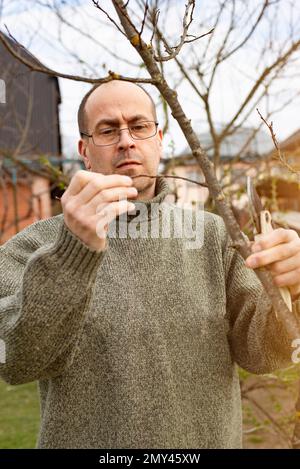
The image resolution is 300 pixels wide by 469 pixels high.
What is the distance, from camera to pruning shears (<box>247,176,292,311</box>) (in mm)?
A: 1258

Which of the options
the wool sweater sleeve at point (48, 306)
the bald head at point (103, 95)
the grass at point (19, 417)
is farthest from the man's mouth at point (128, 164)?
the grass at point (19, 417)

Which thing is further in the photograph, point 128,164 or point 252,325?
point 128,164

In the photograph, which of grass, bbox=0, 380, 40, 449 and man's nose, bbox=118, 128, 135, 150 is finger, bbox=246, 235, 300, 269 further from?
grass, bbox=0, 380, 40, 449

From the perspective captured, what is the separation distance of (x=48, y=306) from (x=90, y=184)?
0.36 m

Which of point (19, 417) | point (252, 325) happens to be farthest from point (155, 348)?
point (19, 417)

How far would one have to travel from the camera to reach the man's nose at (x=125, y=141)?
73.8 inches

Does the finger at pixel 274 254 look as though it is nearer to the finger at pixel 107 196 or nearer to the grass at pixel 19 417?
the finger at pixel 107 196

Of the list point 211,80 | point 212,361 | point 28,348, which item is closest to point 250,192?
point 28,348

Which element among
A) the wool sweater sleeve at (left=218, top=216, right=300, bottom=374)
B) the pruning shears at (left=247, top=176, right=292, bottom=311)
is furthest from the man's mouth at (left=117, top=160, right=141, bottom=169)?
the pruning shears at (left=247, top=176, right=292, bottom=311)

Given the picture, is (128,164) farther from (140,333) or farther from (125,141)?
(140,333)

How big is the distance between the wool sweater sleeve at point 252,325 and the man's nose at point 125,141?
0.49 metres

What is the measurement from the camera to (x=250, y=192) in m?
1.25

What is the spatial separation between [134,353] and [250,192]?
2.63ft

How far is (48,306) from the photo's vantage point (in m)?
1.41
